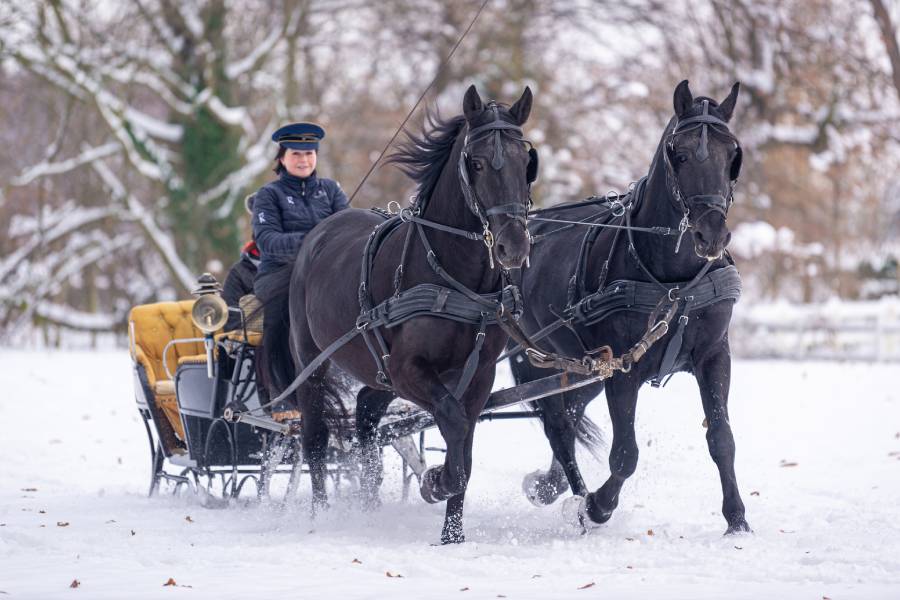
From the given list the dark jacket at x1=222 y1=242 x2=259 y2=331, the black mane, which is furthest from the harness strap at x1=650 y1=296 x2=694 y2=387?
the dark jacket at x1=222 y1=242 x2=259 y2=331

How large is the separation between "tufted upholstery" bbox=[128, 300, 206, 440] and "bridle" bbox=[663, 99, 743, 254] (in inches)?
143

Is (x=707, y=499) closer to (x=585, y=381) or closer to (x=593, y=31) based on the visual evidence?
(x=585, y=381)

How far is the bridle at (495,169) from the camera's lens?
549cm

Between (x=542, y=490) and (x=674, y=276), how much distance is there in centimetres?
175

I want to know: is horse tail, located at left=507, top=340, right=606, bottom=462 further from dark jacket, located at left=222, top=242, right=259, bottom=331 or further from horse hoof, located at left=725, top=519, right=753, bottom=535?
dark jacket, located at left=222, top=242, right=259, bottom=331

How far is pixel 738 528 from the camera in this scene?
6.10 meters

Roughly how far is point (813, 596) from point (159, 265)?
3135 cm

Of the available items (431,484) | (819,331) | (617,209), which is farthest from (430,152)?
(819,331)

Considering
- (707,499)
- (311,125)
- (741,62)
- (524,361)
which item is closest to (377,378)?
(524,361)

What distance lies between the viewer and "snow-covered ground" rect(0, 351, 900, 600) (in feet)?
16.2

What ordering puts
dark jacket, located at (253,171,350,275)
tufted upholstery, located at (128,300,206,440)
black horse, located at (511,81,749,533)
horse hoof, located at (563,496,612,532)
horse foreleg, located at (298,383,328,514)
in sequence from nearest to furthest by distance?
1. black horse, located at (511,81,749,533)
2. horse hoof, located at (563,496,612,532)
3. horse foreleg, located at (298,383,328,514)
4. dark jacket, located at (253,171,350,275)
5. tufted upholstery, located at (128,300,206,440)

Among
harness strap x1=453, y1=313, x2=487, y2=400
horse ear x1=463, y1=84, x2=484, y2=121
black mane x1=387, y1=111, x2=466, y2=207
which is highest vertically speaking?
horse ear x1=463, y1=84, x2=484, y2=121

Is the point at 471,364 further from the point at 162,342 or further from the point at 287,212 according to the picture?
the point at 162,342

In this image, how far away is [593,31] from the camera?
74.3 ft
